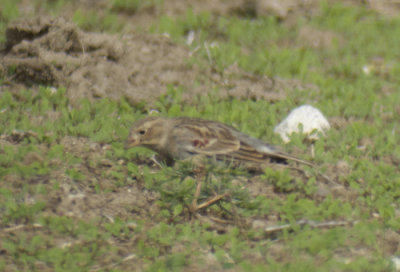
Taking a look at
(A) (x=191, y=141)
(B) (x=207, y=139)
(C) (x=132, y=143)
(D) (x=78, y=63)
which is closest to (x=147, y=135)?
(C) (x=132, y=143)

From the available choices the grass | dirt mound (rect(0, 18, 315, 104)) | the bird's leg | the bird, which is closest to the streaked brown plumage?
the bird

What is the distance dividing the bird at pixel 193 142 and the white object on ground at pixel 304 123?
971 mm

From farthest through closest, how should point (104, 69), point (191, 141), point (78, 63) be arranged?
point (104, 69) → point (78, 63) → point (191, 141)

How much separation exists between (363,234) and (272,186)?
1.18 meters

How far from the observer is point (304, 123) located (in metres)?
7.90

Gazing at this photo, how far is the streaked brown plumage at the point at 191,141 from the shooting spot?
6605 millimetres

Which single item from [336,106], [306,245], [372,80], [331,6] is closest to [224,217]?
[306,245]

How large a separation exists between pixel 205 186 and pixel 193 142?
2.44 feet

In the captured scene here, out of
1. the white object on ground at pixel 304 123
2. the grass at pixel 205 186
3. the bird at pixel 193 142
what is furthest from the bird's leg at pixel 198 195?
the white object on ground at pixel 304 123

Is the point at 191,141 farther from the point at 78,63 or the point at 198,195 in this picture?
the point at 78,63

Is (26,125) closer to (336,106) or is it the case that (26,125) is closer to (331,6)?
(336,106)

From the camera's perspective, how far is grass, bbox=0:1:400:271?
17.9 ft

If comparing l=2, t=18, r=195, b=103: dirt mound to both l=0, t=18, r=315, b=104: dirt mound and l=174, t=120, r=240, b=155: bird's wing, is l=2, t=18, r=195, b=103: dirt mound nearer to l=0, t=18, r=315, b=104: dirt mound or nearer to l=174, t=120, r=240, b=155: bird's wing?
l=0, t=18, r=315, b=104: dirt mound

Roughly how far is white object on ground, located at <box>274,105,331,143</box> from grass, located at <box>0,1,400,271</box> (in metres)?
0.13
